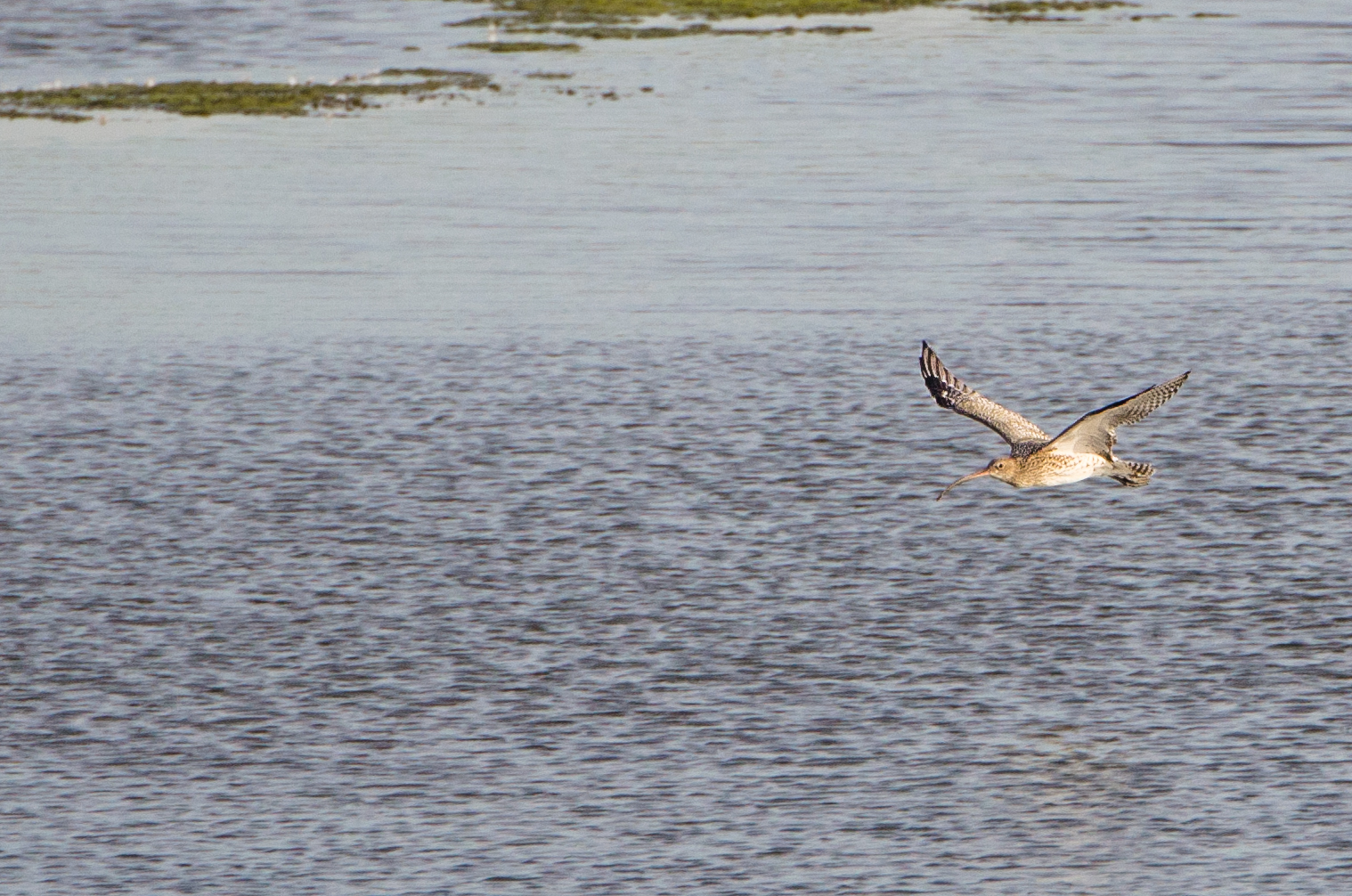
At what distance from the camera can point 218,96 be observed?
49.1 m

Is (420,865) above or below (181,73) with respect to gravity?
below

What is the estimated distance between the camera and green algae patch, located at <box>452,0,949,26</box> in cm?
6281

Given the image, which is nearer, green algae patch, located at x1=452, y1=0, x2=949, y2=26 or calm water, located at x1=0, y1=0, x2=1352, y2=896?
calm water, located at x1=0, y1=0, x2=1352, y2=896

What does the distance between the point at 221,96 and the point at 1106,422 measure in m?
35.8

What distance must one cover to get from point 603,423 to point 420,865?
34.9 ft

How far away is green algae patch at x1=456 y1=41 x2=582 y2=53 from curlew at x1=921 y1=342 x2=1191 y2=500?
4022 cm

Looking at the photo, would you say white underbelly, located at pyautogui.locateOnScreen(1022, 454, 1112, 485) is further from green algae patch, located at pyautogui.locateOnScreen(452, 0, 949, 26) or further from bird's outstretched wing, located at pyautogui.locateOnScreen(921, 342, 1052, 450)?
green algae patch, located at pyautogui.locateOnScreen(452, 0, 949, 26)

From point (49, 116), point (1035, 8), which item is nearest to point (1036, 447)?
point (49, 116)

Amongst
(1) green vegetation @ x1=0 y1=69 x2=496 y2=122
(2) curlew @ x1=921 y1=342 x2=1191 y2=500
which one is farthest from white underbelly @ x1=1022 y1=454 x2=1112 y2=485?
(1) green vegetation @ x1=0 y1=69 x2=496 y2=122

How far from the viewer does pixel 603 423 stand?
24.5m

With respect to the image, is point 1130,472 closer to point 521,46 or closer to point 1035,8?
point 521,46

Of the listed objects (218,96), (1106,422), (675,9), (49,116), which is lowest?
(1106,422)

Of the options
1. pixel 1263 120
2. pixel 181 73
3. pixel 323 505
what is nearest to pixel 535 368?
pixel 323 505

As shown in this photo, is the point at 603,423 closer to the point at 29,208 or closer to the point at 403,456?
the point at 403,456
